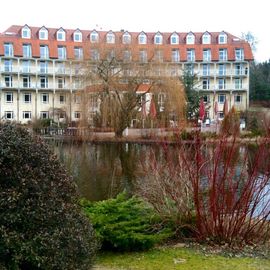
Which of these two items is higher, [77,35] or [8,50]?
[77,35]

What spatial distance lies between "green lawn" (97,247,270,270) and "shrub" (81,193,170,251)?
0.17 m

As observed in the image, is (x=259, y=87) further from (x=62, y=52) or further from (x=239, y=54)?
(x=62, y=52)

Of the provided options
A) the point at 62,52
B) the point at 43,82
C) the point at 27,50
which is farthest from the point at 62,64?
the point at 27,50

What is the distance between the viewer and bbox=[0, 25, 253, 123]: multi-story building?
54.6 m

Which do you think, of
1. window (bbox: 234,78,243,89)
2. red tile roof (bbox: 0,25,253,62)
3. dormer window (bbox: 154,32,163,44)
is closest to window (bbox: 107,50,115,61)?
red tile roof (bbox: 0,25,253,62)

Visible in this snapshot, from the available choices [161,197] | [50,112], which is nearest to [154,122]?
[50,112]

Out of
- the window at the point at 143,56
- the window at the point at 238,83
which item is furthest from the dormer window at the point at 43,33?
the window at the point at 238,83

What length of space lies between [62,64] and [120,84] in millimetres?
23722

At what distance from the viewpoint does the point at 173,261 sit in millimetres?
5613

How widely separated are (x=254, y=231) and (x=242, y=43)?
55.2 m

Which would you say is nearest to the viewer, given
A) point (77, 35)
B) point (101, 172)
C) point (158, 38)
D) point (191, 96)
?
point (101, 172)

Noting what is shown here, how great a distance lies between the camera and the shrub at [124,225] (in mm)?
5867

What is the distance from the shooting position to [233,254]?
611cm

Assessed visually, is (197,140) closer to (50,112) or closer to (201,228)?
(201,228)
